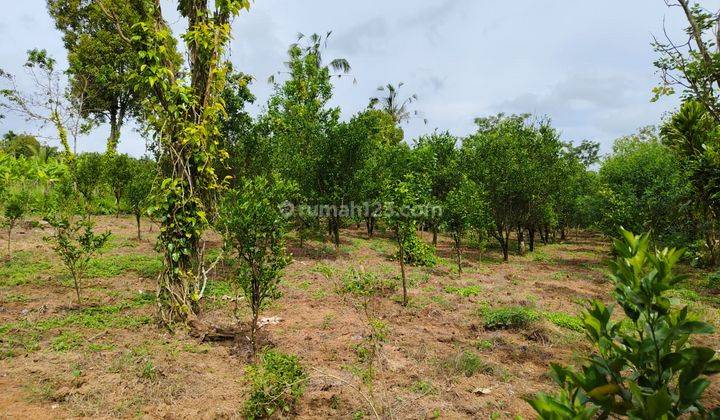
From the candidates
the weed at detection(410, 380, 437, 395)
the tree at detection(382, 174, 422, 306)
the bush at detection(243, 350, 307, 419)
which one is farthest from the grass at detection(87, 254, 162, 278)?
the weed at detection(410, 380, 437, 395)

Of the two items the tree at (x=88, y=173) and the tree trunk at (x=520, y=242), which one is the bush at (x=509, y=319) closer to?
the tree trunk at (x=520, y=242)

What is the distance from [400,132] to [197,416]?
36.8m

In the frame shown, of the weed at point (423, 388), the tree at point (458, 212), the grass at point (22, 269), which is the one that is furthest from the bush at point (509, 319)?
the grass at point (22, 269)

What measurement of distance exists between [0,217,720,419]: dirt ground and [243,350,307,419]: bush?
0.21 metres

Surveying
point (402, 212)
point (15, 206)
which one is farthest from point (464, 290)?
point (15, 206)

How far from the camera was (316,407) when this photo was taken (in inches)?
187

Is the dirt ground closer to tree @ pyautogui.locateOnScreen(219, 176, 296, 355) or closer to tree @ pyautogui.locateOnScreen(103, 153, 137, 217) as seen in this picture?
tree @ pyautogui.locateOnScreen(219, 176, 296, 355)

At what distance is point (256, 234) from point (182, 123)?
2.73 metres

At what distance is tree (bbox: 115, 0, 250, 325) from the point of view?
22.5ft

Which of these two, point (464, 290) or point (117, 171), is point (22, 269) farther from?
point (464, 290)

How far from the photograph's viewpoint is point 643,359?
1662mm

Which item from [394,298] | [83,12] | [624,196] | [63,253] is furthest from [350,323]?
[83,12]

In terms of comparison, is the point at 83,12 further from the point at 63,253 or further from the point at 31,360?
the point at 31,360

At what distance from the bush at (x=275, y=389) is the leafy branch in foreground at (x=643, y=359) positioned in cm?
319
